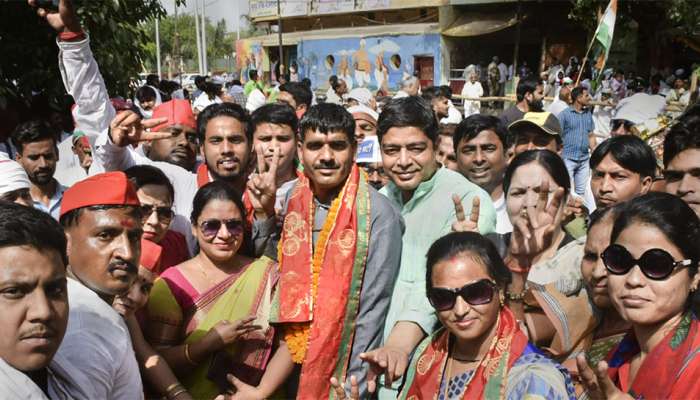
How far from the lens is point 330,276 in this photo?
2.69m

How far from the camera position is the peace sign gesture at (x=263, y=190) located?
305 centimetres

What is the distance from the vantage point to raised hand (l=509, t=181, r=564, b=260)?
9.29ft

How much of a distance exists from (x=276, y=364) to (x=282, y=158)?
4.60 ft

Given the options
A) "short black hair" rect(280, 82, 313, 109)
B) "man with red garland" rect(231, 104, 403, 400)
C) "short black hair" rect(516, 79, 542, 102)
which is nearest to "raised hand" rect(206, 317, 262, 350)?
"man with red garland" rect(231, 104, 403, 400)

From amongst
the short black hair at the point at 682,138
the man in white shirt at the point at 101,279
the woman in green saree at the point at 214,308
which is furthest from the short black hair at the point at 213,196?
the short black hair at the point at 682,138

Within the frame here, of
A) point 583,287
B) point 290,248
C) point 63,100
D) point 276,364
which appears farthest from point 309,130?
point 63,100

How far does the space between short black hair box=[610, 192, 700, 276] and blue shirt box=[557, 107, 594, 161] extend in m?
5.47

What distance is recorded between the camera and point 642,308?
2008 millimetres

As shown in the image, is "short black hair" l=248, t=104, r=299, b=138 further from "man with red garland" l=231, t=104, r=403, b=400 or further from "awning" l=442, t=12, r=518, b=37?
"awning" l=442, t=12, r=518, b=37

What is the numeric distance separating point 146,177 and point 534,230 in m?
1.79

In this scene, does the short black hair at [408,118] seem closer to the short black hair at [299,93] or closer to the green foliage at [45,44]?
the green foliage at [45,44]

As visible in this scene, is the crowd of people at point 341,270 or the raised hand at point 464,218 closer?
the crowd of people at point 341,270

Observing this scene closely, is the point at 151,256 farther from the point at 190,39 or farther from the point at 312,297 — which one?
the point at 190,39

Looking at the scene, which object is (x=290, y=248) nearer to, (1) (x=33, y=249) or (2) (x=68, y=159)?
(1) (x=33, y=249)
